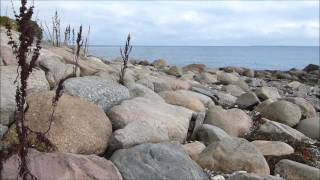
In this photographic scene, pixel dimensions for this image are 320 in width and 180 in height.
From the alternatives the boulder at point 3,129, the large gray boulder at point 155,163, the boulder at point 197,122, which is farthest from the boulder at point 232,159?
the boulder at point 3,129

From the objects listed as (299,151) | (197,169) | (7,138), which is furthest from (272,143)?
(7,138)

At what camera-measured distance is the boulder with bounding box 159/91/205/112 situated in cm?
948

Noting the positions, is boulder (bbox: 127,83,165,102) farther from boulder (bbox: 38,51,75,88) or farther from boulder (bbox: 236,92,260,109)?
boulder (bbox: 236,92,260,109)

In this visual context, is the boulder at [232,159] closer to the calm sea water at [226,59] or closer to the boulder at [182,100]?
the boulder at [182,100]

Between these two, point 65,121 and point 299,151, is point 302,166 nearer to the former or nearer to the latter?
point 299,151

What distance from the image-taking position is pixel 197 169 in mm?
6141

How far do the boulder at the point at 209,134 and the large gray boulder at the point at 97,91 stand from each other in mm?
1436

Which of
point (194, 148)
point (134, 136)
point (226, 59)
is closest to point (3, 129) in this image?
point (134, 136)

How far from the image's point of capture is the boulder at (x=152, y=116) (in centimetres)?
730

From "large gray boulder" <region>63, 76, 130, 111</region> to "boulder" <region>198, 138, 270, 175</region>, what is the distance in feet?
6.44

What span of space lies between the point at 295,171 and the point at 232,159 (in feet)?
2.90

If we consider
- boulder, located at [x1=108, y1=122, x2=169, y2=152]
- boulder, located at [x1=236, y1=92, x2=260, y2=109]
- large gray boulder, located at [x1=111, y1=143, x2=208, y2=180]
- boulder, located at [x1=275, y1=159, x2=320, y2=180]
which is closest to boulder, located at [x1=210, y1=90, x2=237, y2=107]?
boulder, located at [x1=236, y1=92, x2=260, y2=109]

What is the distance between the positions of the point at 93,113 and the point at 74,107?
10.8 inches

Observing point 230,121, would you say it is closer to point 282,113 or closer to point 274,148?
point 274,148
